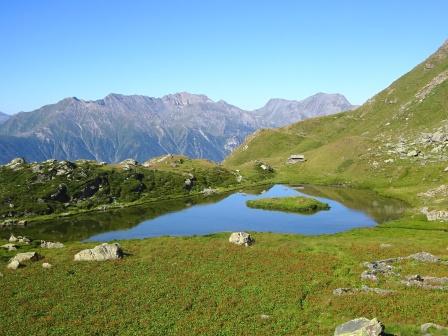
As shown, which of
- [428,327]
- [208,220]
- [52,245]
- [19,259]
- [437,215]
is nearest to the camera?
[428,327]

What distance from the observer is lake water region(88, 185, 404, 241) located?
119 metres

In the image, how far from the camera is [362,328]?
33.3m

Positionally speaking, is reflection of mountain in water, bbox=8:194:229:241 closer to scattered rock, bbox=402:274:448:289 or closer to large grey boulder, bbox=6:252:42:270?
large grey boulder, bbox=6:252:42:270

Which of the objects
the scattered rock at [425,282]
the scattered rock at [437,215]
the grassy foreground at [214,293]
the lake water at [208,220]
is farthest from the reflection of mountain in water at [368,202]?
the scattered rock at [425,282]

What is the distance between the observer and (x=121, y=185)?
199000 millimetres

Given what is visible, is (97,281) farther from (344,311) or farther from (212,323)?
(344,311)

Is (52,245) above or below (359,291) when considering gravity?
above

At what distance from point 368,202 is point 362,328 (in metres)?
133

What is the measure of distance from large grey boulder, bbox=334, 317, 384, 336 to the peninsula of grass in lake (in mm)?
111153

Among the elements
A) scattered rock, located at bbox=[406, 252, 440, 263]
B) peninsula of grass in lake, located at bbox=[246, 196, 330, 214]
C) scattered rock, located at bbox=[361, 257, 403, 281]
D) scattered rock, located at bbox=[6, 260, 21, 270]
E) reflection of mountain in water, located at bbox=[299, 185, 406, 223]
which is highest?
scattered rock, located at bbox=[6, 260, 21, 270]

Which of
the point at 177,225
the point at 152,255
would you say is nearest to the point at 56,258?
the point at 152,255

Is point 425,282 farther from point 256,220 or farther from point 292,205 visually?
point 292,205

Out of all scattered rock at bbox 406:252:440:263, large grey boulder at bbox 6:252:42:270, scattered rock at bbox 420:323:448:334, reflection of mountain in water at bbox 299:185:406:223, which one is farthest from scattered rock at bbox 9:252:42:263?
reflection of mountain in water at bbox 299:185:406:223

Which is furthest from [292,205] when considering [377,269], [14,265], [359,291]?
[14,265]
